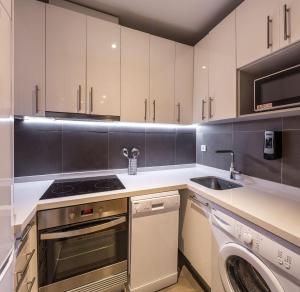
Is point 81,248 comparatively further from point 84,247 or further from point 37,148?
point 37,148

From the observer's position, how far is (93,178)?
1.56m

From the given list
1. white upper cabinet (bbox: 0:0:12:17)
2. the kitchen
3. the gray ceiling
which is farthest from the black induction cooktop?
the gray ceiling

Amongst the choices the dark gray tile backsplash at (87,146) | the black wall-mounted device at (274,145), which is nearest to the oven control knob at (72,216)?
the dark gray tile backsplash at (87,146)

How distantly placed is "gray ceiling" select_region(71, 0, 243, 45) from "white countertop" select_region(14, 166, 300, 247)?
1.51 meters

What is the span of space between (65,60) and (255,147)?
1.70 m

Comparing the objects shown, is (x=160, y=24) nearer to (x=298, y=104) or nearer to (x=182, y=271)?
(x=298, y=104)

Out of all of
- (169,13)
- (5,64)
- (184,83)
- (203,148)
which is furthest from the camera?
(203,148)

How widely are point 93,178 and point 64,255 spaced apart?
0.62 m

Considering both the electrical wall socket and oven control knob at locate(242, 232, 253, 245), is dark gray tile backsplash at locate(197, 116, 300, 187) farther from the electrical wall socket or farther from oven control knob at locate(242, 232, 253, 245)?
oven control knob at locate(242, 232, 253, 245)

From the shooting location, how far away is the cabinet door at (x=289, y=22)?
0.88m

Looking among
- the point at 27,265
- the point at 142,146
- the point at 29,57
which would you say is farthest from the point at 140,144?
the point at 27,265

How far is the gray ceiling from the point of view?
138cm

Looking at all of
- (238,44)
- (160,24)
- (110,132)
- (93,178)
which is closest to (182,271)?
(93,178)

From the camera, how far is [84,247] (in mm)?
1152
